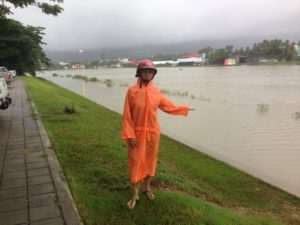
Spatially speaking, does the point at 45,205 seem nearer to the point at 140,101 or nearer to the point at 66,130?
the point at 140,101

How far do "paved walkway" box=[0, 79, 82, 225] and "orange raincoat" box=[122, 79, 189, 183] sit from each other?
943 millimetres

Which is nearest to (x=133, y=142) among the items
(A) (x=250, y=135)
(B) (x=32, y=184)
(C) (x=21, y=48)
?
(B) (x=32, y=184)

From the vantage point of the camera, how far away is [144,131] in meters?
3.86

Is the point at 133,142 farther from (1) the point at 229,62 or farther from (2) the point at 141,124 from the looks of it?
(1) the point at 229,62

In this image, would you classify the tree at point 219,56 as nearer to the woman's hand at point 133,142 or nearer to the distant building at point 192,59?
the distant building at point 192,59

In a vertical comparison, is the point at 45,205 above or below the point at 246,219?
above

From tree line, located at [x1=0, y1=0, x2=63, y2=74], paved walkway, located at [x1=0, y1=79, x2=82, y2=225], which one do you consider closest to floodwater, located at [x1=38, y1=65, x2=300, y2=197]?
paved walkway, located at [x1=0, y1=79, x2=82, y2=225]

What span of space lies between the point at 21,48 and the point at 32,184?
1461 inches

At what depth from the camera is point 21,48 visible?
38.1 meters

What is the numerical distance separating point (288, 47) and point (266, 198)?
372ft

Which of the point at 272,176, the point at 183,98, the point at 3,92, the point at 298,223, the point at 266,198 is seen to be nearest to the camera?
the point at 298,223

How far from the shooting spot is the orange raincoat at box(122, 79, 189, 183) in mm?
3820

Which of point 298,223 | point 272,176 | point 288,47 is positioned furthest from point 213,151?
point 288,47

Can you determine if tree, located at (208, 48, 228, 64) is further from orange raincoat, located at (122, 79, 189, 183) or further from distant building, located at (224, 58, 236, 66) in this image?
orange raincoat, located at (122, 79, 189, 183)
